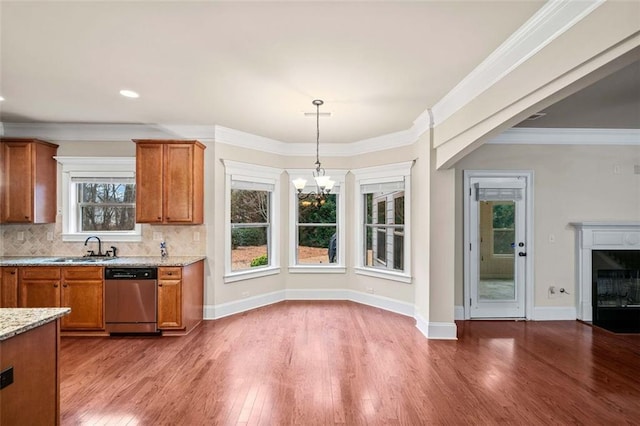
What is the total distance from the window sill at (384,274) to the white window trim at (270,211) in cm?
148

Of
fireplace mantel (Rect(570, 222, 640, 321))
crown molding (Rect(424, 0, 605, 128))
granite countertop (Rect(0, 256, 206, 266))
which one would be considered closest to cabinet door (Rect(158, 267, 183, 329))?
granite countertop (Rect(0, 256, 206, 266))

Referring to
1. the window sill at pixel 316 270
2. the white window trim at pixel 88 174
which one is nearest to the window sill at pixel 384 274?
the window sill at pixel 316 270

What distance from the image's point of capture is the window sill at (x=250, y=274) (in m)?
4.84

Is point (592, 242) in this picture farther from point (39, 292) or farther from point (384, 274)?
point (39, 292)

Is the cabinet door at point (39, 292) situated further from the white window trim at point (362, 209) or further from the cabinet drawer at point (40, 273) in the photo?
the white window trim at point (362, 209)

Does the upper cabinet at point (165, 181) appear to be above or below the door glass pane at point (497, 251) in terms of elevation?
above

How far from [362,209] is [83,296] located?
424cm

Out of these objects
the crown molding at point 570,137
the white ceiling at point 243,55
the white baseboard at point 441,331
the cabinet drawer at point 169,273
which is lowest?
the white baseboard at point 441,331

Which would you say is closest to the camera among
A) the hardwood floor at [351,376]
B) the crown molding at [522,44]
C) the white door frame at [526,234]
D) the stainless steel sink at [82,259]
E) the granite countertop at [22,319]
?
the granite countertop at [22,319]

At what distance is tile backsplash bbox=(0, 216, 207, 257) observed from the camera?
455 centimetres

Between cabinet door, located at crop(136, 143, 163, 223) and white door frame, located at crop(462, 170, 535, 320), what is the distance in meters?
4.44

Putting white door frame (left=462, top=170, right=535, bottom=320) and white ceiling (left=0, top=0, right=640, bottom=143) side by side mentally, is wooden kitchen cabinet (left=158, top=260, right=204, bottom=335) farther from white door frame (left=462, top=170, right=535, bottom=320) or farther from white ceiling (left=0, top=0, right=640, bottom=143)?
white door frame (left=462, top=170, right=535, bottom=320)

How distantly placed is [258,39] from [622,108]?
4.37 metres

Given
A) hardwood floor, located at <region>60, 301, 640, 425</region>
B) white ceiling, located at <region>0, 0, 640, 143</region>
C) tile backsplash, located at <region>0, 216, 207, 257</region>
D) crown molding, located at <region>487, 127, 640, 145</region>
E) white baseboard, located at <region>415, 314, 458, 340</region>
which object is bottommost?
hardwood floor, located at <region>60, 301, 640, 425</region>
